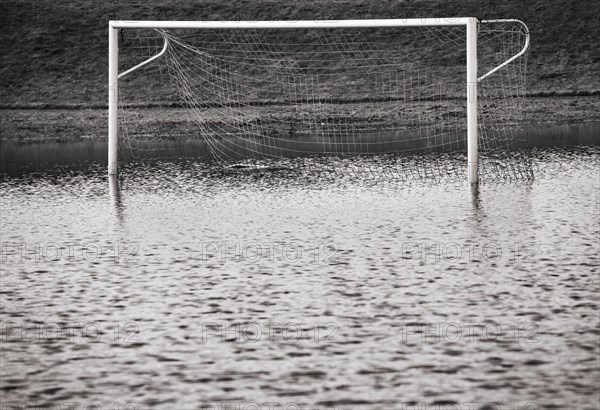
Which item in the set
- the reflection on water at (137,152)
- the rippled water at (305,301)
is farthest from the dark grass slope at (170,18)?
the rippled water at (305,301)

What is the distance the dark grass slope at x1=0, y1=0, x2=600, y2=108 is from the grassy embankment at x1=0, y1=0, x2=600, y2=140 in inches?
1.6

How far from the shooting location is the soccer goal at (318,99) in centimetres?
2794

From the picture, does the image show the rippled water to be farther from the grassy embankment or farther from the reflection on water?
the grassy embankment

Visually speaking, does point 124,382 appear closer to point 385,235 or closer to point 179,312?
point 179,312

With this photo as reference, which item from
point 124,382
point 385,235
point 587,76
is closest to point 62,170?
point 385,235

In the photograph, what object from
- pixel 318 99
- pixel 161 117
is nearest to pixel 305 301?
pixel 161 117

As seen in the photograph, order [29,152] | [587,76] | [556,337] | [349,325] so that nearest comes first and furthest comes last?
[556,337]
[349,325]
[29,152]
[587,76]

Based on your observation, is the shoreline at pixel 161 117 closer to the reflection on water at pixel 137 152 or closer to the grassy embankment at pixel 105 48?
the grassy embankment at pixel 105 48

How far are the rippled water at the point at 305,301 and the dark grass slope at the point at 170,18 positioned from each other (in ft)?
78.9

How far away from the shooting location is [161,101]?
39.8 metres

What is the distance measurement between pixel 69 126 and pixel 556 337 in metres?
28.5

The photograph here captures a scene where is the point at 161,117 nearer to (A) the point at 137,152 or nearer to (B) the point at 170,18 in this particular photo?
(A) the point at 137,152

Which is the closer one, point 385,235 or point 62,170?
point 385,235

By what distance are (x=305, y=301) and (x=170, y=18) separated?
39.7 meters
